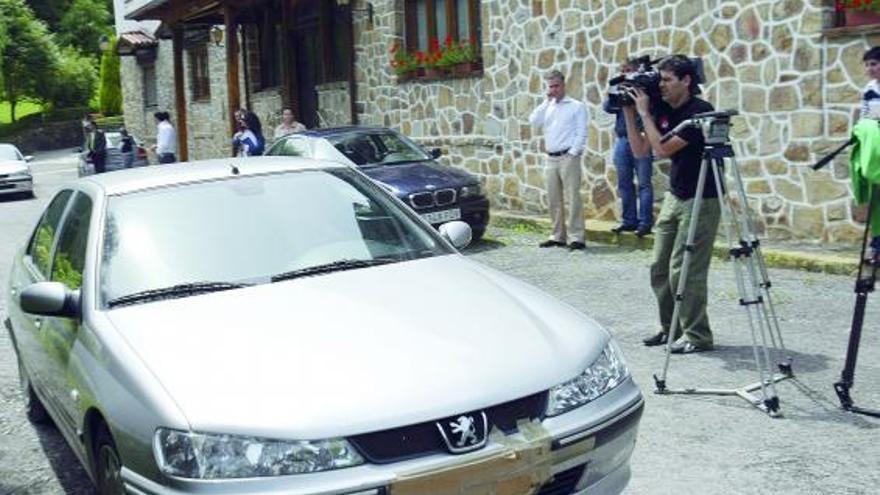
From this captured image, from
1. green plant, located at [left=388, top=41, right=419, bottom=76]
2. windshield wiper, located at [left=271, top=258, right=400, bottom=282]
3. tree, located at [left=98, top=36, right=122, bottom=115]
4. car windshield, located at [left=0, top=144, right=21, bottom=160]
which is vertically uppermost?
tree, located at [left=98, top=36, right=122, bottom=115]

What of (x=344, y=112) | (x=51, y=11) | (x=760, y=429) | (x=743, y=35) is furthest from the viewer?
(x=51, y=11)

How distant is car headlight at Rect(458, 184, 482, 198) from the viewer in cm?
1168

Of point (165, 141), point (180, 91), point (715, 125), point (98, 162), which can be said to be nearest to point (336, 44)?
point (165, 141)

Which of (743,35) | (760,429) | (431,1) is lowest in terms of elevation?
(760,429)

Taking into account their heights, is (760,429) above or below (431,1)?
below

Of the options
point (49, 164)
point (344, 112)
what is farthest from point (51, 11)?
point (344, 112)

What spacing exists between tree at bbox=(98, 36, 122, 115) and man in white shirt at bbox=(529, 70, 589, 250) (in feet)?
128

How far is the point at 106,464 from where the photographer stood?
12.4 ft

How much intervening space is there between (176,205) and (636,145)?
119 inches

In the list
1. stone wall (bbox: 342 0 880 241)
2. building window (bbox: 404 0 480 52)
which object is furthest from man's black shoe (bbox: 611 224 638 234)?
building window (bbox: 404 0 480 52)

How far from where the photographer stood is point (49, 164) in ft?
127

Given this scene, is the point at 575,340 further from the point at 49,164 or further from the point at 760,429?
the point at 49,164

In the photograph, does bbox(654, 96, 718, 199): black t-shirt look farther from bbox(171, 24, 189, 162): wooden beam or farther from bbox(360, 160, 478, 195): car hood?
bbox(171, 24, 189, 162): wooden beam

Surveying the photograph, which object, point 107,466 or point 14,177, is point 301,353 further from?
point 14,177
